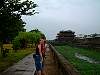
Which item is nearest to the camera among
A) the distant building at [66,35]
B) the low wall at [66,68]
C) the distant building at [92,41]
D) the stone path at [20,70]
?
the low wall at [66,68]

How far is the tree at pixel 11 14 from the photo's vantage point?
22.4 meters

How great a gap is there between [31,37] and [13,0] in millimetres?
63449

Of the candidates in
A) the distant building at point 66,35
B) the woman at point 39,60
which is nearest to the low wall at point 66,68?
the woman at point 39,60

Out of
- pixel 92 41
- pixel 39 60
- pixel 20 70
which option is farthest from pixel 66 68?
pixel 92 41

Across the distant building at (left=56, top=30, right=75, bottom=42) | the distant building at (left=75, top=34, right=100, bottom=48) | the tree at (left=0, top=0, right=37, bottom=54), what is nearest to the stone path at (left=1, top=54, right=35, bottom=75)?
the tree at (left=0, top=0, right=37, bottom=54)

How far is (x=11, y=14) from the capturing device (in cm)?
2298

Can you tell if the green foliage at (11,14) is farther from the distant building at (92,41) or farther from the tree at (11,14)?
the distant building at (92,41)

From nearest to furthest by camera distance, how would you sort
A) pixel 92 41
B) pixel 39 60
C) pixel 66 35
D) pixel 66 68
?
pixel 66 68 < pixel 39 60 < pixel 92 41 < pixel 66 35

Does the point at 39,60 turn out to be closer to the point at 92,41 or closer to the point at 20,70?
the point at 20,70

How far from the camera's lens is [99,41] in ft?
112

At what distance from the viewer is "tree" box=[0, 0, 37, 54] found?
22.4 metres

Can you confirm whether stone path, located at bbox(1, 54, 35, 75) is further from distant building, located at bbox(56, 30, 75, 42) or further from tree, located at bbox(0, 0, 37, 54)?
distant building, located at bbox(56, 30, 75, 42)

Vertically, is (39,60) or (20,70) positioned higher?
(39,60)

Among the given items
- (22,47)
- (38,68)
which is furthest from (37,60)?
(22,47)
